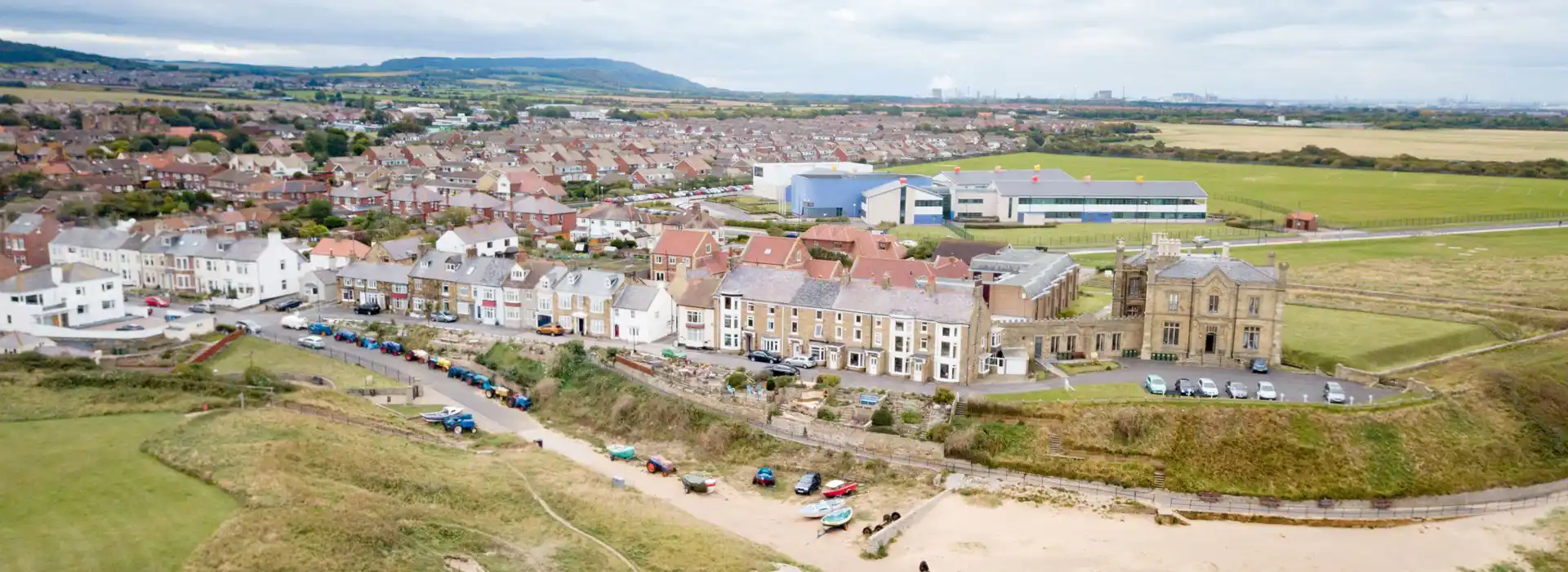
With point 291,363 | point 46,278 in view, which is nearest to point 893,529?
point 291,363

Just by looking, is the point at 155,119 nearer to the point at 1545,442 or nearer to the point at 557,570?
the point at 557,570

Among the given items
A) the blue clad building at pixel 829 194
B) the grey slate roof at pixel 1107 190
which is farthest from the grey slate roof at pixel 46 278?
the grey slate roof at pixel 1107 190

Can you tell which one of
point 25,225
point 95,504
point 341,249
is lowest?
point 95,504

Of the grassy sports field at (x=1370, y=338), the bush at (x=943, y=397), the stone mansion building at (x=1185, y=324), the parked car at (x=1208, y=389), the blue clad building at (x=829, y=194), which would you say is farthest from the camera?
the blue clad building at (x=829, y=194)

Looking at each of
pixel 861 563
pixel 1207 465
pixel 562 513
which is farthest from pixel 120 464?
pixel 1207 465

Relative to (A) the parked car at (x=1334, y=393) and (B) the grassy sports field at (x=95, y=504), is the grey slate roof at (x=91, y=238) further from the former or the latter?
(A) the parked car at (x=1334, y=393)

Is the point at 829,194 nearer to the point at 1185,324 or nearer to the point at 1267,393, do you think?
the point at 1185,324
